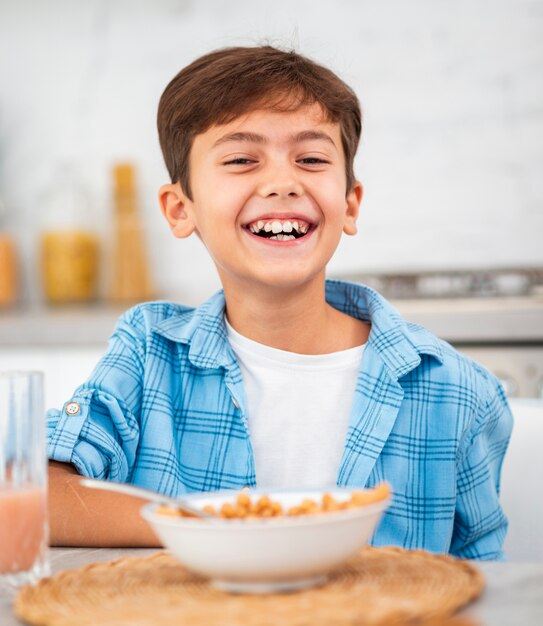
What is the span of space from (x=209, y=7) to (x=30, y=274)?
0.90 meters

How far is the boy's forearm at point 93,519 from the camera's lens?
36.3 inches

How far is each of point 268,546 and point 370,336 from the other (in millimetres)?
722

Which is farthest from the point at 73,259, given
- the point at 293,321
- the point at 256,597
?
the point at 256,597

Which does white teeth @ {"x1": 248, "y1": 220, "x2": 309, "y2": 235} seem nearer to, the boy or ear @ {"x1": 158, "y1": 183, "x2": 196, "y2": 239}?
the boy

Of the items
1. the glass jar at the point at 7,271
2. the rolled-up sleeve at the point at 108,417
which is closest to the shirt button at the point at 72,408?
the rolled-up sleeve at the point at 108,417

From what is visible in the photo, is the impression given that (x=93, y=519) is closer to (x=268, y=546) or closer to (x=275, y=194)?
(x=268, y=546)

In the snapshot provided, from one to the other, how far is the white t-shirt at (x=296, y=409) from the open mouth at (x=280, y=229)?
0.15 meters

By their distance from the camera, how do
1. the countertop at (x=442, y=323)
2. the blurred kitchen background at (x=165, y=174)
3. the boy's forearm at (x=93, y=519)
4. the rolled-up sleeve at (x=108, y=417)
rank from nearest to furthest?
the boy's forearm at (x=93, y=519)
the rolled-up sleeve at (x=108, y=417)
the countertop at (x=442, y=323)
the blurred kitchen background at (x=165, y=174)

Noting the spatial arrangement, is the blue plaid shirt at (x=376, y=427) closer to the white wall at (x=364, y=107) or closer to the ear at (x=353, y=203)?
the ear at (x=353, y=203)

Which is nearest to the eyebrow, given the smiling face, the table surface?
the smiling face

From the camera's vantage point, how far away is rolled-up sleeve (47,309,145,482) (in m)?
1.10

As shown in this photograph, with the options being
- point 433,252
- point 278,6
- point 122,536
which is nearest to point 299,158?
point 122,536

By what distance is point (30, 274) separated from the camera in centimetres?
295

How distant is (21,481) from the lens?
0.75 m
